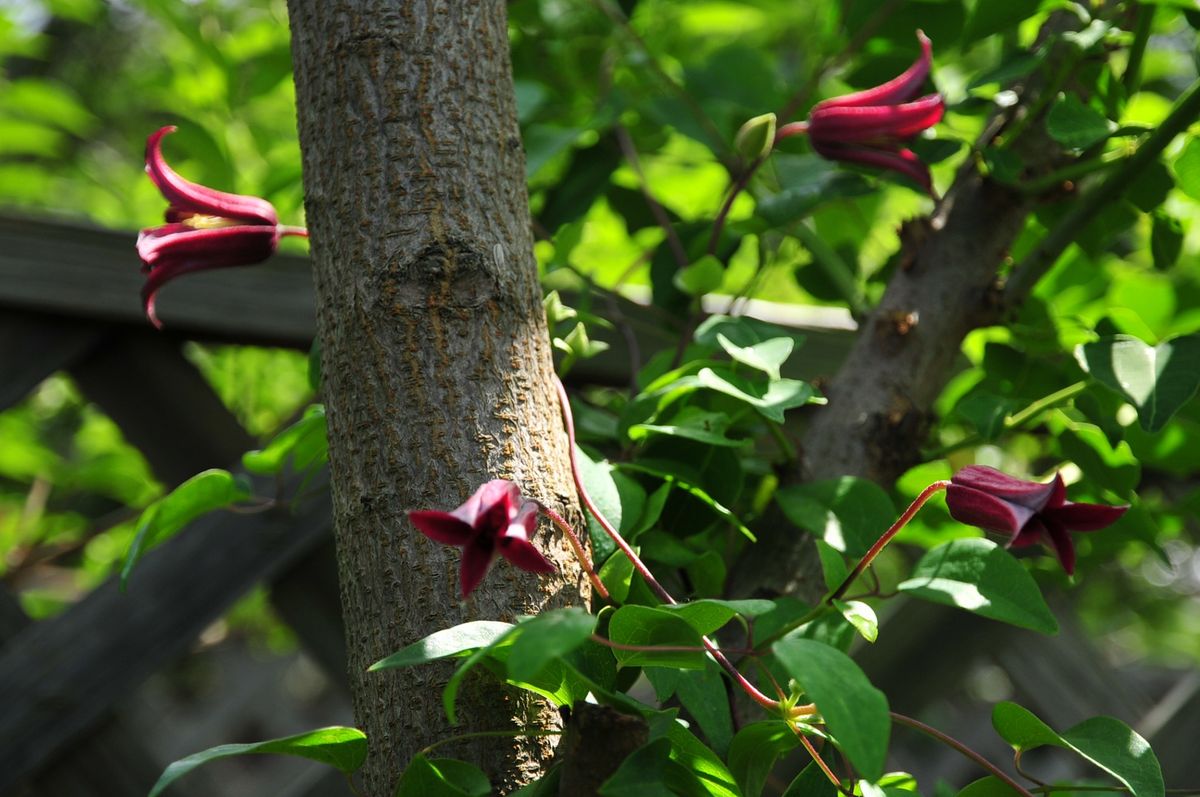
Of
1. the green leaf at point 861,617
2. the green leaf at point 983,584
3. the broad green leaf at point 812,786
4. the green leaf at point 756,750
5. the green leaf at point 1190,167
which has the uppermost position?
the green leaf at point 1190,167

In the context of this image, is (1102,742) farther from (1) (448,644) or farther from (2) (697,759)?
(1) (448,644)

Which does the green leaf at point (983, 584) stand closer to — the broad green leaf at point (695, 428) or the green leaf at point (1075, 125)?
the broad green leaf at point (695, 428)

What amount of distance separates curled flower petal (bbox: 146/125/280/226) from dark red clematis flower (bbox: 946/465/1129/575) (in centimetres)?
40

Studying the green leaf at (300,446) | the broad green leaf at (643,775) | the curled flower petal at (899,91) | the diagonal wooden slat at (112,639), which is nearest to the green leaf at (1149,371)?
the curled flower petal at (899,91)

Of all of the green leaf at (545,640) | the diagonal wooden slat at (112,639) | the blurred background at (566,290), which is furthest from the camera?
the diagonal wooden slat at (112,639)

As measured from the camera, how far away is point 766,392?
1.72 feet

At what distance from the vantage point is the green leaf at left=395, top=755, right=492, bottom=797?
1.25 feet

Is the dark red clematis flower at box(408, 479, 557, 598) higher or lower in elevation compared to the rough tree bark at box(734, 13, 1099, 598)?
higher

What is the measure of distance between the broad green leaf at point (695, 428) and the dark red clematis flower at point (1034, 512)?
0.38ft

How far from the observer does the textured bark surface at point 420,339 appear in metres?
0.43

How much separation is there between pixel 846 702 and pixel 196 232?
0.42 meters

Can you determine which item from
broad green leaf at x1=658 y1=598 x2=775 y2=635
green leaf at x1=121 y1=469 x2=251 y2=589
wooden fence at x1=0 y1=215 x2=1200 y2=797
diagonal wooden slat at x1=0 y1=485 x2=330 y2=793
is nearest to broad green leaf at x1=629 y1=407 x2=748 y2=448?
broad green leaf at x1=658 y1=598 x2=775 y2=635

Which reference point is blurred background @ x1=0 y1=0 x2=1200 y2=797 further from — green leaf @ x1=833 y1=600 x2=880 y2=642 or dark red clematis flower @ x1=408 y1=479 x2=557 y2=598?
dark red clematis flower @ x1=408 y1=479 x2=557 y2=598

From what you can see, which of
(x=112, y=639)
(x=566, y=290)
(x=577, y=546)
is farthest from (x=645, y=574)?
(x=112, y=639)
